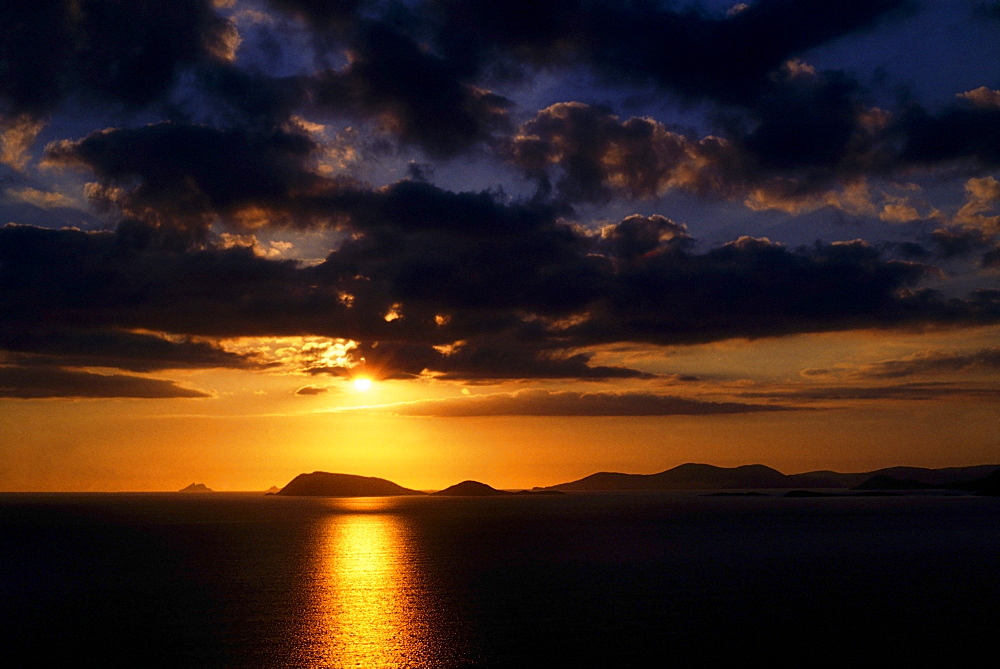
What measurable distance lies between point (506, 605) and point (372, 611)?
469 inches

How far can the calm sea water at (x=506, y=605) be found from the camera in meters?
50.2

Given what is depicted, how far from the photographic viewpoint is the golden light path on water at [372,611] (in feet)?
165

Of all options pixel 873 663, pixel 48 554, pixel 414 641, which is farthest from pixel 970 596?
pixel 48 554

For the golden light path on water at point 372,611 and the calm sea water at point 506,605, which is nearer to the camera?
the calm sea water at point 506,605

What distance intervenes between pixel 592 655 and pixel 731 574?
4442 centimetres

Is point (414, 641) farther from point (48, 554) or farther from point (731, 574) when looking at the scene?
point (48, 554)

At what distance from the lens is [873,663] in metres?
47.8

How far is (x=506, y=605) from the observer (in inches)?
2640

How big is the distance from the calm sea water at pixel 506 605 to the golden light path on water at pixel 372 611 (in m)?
0.29

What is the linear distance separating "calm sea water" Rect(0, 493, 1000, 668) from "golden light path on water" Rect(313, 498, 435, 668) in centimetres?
29

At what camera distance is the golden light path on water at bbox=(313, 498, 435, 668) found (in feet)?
165

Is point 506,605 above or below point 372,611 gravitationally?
above

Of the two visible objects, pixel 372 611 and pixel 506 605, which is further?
pixel 506 605

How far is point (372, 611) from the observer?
218 ft
